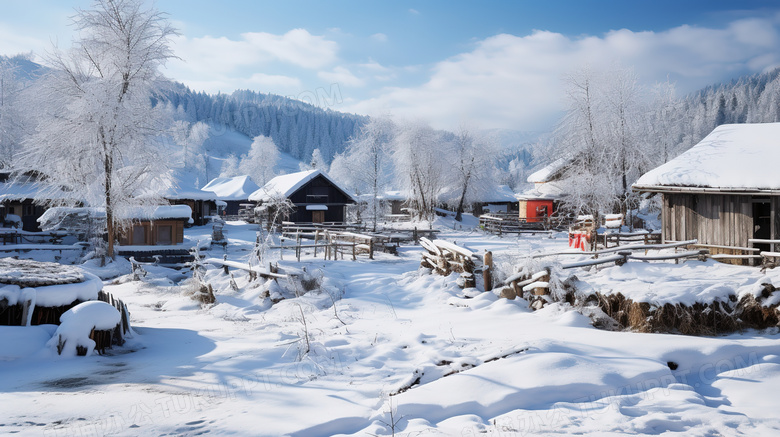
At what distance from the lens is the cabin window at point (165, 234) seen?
89.5 feet

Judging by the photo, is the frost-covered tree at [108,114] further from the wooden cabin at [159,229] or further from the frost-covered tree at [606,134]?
the frost-covered tree at [606,134]

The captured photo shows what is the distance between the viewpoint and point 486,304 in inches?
446

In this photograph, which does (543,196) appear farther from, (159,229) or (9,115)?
(9,115)

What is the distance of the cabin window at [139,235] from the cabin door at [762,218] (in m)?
27.9

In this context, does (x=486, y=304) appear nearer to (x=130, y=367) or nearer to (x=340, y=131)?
(x=130, y=367)

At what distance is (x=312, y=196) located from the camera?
39.9 m

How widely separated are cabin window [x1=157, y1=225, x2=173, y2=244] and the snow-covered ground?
17.7m

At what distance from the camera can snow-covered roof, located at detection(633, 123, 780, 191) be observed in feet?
42.3

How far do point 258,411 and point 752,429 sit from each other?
17.9 feet

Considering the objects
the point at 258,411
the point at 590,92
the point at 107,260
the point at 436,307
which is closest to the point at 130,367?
the point at 258,411

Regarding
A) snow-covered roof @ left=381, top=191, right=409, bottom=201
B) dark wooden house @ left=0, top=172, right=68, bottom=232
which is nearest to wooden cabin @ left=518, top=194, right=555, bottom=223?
snow-covered roof @ left=381, top=191, right=409, bottom=201

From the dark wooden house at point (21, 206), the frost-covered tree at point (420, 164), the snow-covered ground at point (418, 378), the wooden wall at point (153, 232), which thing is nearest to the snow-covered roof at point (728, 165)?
the snow-covered ground at point (418, 378)

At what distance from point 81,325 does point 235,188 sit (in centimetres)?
5033

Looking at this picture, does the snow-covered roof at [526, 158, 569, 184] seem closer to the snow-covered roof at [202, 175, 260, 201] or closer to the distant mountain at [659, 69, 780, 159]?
the snow-covered roof at [202, 175, 260, 201]
